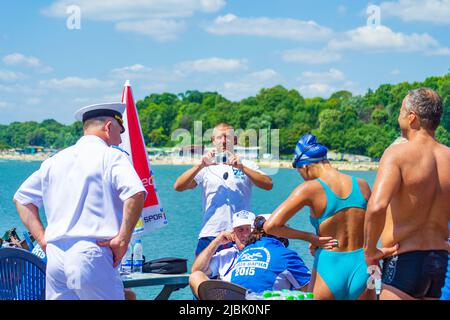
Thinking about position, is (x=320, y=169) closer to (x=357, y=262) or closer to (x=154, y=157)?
(x=357, y=262)

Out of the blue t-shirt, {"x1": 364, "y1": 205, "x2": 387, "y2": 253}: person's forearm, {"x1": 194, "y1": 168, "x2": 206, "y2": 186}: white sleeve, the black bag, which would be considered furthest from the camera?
{"x1": 194, "y1": 168, "x2": 206, "y2": 186}: white sleeve

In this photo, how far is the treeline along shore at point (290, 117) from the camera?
110 meters

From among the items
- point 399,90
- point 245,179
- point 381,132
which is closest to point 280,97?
point 399,90

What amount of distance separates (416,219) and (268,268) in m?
1.40

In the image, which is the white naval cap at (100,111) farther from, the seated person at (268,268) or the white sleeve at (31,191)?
the seated person at (268,268)

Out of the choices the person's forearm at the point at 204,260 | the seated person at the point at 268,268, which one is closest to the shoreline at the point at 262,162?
the person's forearm at the point at 204,260

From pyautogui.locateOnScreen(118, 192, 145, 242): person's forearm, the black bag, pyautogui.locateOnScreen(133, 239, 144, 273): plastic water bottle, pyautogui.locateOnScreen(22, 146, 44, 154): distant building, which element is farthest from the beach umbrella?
pyautogui.locateOnScreen(22, 146, 44, 154): distant building

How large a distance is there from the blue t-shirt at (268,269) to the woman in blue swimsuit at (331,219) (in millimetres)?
676

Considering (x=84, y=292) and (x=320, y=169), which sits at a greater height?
(x=320, y=169)

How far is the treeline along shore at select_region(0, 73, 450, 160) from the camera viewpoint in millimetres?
109938

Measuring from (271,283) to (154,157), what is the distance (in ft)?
460

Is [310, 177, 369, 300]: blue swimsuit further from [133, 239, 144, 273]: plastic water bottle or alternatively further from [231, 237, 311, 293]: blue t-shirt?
[133, 239, 144, 273]: plastic water bottle

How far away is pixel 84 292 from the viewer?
422 centimetres

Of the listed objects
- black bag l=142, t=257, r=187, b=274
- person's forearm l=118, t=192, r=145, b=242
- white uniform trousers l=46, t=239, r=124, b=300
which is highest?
person's forearm l=118, t=192, r=145, b=242
